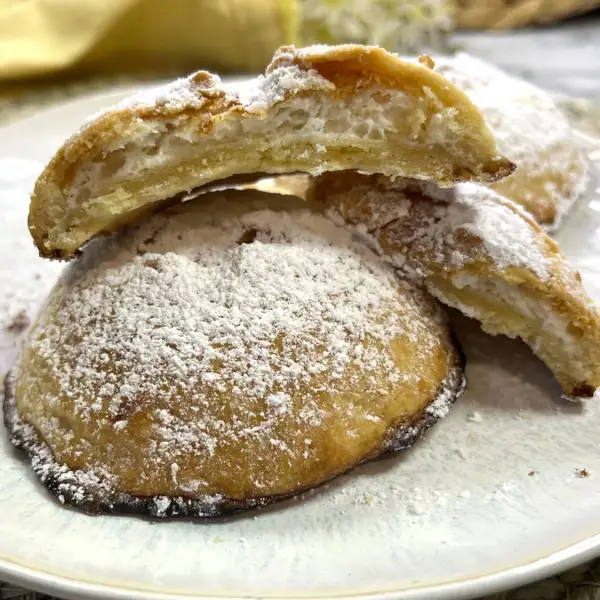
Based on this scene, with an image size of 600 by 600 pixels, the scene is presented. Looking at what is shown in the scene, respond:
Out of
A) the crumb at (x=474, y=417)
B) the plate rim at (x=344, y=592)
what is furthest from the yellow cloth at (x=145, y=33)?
the plate rim at (x=344, y=592)

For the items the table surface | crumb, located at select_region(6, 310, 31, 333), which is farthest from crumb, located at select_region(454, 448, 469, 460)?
the table surface

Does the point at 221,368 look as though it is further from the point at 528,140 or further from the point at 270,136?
the point at 528,140

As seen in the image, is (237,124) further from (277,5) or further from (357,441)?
(277,5)

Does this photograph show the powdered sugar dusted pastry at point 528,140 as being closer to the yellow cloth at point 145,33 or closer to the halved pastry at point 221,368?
the halved pastry at point 221,368

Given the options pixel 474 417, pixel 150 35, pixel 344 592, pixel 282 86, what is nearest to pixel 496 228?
pixel 474 417

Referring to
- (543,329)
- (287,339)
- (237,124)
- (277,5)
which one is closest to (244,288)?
(287,339)
